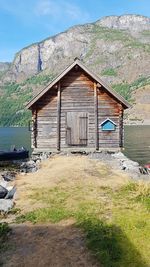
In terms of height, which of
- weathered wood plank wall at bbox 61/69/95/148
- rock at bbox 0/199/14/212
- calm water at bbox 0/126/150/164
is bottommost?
calm water at bbox 0/126/150/164

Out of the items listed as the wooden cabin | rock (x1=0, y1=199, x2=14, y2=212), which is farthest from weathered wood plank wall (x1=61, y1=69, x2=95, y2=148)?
rock (x1=0, y1=199, x2=14, y2=212)

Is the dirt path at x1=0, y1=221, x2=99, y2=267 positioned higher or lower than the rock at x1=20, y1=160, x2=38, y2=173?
lower

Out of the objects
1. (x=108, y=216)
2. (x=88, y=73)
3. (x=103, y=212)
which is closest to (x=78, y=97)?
(x=88, y=73)

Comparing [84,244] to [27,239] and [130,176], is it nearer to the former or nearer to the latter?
[27,239]

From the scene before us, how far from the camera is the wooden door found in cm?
3347

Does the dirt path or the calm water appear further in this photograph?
the calm water

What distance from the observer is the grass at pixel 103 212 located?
1034cm

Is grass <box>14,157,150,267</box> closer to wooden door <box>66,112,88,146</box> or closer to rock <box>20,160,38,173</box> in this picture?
rock <box>20,160,38,173</box>

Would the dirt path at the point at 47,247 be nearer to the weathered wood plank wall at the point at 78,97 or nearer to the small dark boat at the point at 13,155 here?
the weathered wood plank wall at the point at 78,97

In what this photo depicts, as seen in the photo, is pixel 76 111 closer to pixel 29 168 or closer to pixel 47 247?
pixel 29 168

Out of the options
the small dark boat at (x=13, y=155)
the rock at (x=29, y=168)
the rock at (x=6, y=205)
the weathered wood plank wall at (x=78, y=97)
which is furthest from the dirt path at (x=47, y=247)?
the small dark boat at (x=13, y=155)

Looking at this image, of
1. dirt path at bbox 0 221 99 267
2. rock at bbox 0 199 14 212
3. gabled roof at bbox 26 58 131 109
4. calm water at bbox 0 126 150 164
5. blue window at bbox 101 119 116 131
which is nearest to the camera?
dirt path at bbox 0 221 99 267

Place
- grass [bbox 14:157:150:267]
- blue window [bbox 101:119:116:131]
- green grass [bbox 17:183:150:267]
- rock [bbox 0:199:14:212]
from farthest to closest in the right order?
blue window [bbox 101:119:116:131] < rock [bbox 0:199:14:212] < grass [bbox 14:157:150:267] < green grass [bbox 17:183:150:267]

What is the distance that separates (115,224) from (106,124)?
21.6 metres
